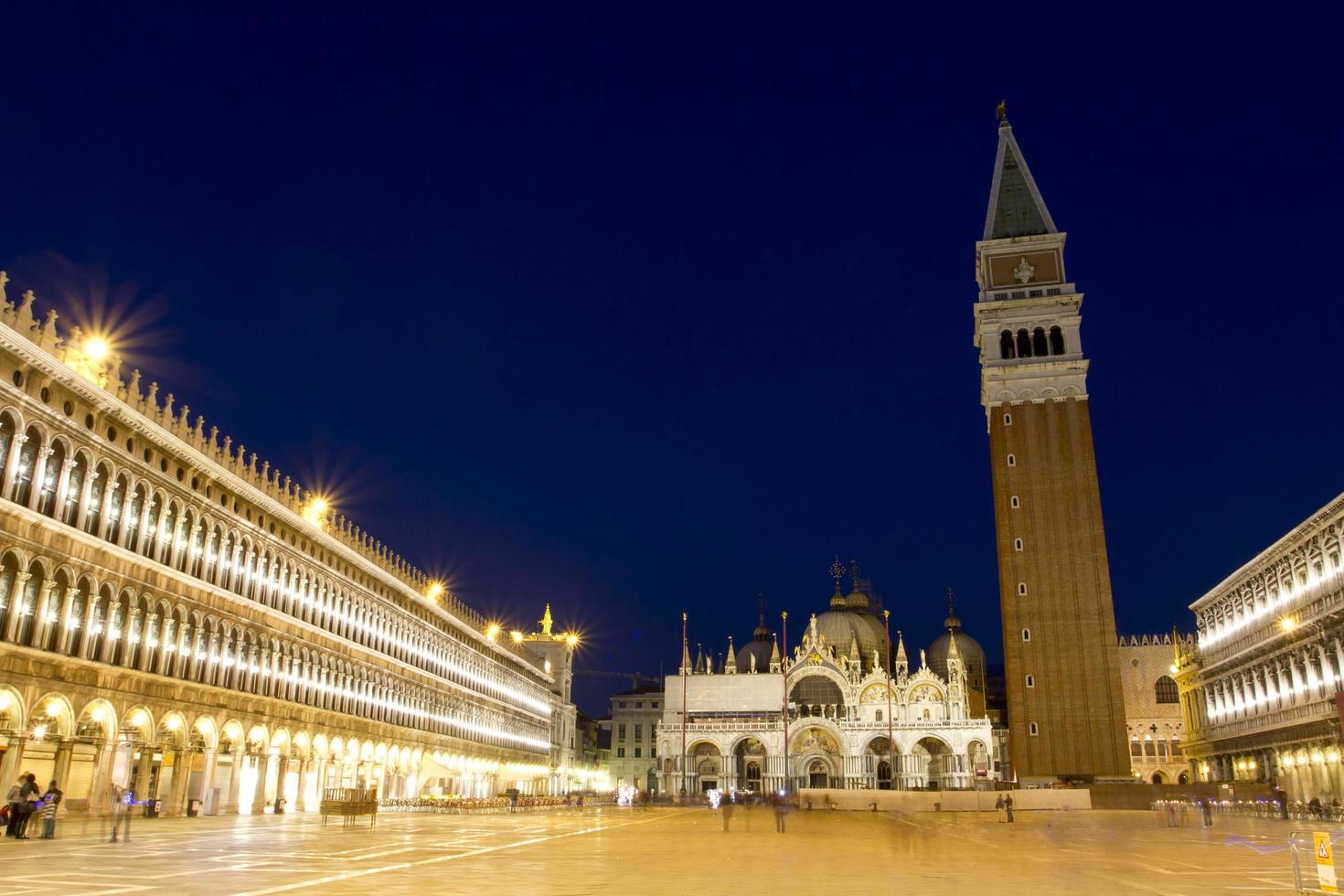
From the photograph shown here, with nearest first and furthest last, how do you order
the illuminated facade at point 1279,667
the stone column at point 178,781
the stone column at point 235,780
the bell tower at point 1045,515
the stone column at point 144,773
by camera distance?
the stone column at point 144,773 → the stone column at point 178,781 → the stone column at point 235,780 → the illuminated facade at point 1279,667 → the bell tower at point 1045,515

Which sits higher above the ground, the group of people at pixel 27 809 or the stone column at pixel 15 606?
the stone column at pixel 15 606

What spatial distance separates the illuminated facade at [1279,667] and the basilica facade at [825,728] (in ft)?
72.9

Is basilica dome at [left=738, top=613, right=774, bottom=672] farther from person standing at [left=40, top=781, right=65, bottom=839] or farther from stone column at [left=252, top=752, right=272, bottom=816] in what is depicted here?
person standing at [left=40, top=781, right=65, bottom=839]

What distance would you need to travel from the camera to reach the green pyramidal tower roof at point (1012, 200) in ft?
302

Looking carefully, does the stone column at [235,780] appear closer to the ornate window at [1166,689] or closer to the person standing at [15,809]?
the person standing at [15,809]

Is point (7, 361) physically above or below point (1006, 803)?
above

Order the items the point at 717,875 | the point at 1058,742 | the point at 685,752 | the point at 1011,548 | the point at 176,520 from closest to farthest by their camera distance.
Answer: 1. the point at 717,875
2. the point at 176,520
3. the point at 1058,742
4. the point at 1011,548
5. the point at 685,752

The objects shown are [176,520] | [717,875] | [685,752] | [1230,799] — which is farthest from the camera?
[685,752]

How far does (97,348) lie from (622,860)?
26714 millimetres

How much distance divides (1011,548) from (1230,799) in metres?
22.7

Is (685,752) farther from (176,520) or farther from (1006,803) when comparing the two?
(176,520)

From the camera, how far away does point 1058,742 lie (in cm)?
7644

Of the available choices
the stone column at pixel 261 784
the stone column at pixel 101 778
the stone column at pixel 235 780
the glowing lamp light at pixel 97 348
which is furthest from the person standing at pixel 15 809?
the stone column at pixel 261 784

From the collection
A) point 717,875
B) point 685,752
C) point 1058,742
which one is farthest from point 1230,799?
point 717,875
